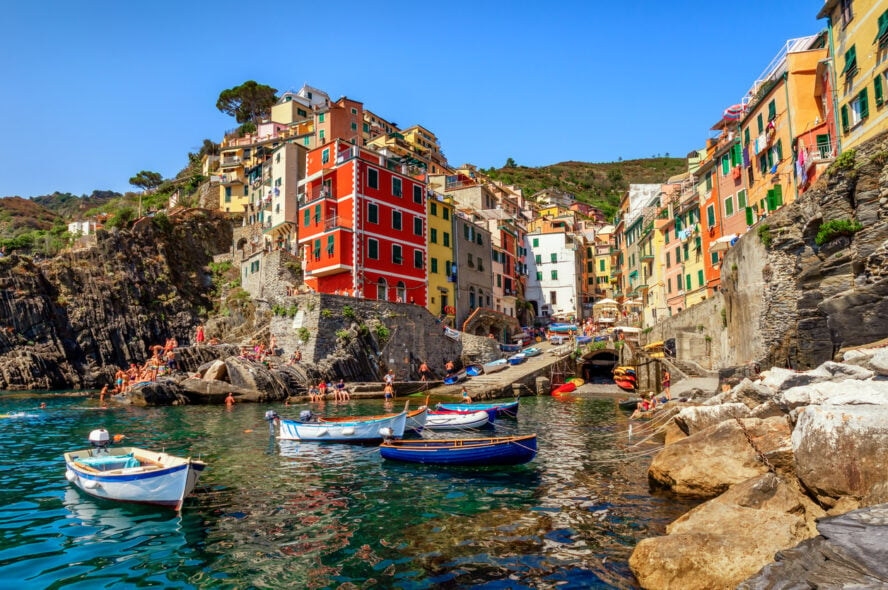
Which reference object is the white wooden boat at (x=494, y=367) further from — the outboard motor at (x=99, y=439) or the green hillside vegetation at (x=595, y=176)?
→ the green hillside vegetation at (x=595, y=176)

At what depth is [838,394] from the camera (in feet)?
36.1

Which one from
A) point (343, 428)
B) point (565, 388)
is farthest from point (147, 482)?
point (565, 388)

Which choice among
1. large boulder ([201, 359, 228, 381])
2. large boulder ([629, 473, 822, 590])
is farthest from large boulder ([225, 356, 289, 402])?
large boulder ([629, 473, 822, 590])

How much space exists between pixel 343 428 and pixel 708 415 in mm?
12673

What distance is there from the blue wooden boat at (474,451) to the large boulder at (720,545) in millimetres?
6584

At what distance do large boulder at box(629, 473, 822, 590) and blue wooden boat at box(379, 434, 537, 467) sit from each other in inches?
259

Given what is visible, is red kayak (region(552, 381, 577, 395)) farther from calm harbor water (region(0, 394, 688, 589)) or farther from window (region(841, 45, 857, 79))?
window (region(841, 45, 857, 79))

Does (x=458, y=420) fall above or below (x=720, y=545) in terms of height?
below

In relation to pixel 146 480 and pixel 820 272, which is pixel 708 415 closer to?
pixel 820 272

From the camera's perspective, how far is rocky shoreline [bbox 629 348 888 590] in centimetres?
635

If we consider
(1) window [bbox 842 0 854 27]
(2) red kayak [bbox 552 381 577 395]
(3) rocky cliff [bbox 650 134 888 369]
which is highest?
(1) window [bbox 842 0 854 27]

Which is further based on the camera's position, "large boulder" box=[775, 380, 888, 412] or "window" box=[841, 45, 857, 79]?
"window" box=[841, 45, 857, 79]

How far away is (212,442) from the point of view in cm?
2062

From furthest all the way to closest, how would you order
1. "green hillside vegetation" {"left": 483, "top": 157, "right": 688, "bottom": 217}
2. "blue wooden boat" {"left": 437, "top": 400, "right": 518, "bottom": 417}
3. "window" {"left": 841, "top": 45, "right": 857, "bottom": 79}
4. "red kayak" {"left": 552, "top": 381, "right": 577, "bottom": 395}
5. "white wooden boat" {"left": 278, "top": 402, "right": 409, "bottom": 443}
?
Result: "green hillside vegetation" {"left": 483, "top": 157, "right": 688, "bottom": 217} → "red kayak" {"left": 552, "top": 381, "right": 577, "bottom": 395} → "window" {"left": 841, "top": 45, "right": 857, "bottom": 79} → "blue wooden boat" {"left": 437, "top": 400, "right": 518, "bottom": 417} → "white wooden boat" {"left": 278, "top": 402, "right": 409, "bottom": 443}
